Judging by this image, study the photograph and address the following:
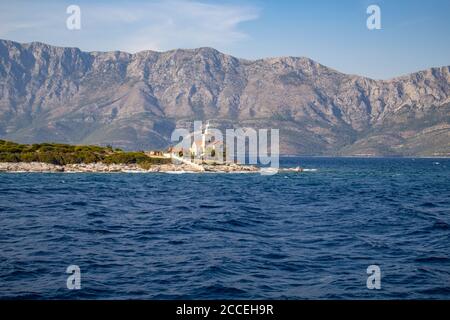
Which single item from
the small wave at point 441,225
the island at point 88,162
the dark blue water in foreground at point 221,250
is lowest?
the small wave at point 441,225

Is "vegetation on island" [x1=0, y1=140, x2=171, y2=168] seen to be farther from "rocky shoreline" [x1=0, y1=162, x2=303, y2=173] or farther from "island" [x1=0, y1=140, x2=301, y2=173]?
"rocky shoreline" [x1=0, y1=162, x2=303, y2=173]

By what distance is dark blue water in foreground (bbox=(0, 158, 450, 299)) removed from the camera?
75.5 feet

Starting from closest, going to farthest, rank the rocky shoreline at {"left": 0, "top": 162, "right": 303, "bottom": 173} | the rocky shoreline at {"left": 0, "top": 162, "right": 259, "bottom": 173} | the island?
1. the rocky shoreline at {"left": 0, "top": 162, "right": 303, "bottom": 173}
2. the rocky shoreline at {"left": 0, "top": 162, "right": 259, "bottom": 173}
3. the island

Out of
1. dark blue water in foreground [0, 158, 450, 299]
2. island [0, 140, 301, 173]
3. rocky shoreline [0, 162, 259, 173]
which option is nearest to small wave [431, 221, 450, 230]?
dark blue water in foreground [0, 158, 450, 299]

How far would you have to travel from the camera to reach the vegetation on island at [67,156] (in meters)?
144

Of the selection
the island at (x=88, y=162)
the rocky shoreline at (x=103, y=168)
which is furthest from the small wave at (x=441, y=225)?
the island at (x=88, y=162)

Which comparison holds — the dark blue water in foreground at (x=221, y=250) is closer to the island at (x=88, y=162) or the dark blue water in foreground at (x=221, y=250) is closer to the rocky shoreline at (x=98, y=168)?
the rocky shoreline at (x=98, y=168)

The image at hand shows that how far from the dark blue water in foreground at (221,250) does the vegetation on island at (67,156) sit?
86.6 m

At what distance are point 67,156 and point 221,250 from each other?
4910 inches

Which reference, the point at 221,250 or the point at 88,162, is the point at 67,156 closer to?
the point at 88,162

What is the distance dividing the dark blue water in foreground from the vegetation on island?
284ft

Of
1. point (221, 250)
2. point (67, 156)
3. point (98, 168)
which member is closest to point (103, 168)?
point (98, 168)

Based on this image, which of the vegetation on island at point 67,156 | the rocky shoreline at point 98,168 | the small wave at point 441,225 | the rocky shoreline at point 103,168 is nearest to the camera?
the small wave at point 441,225
